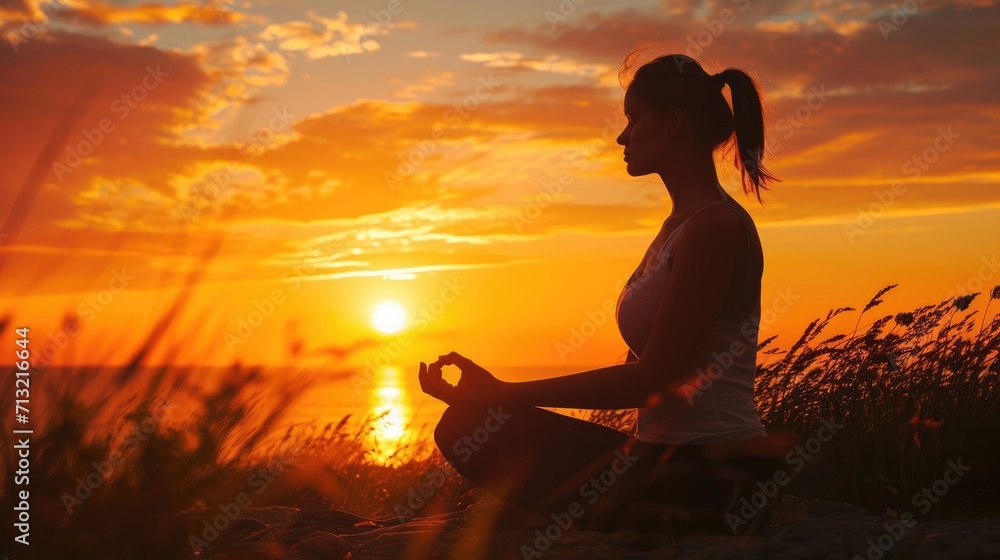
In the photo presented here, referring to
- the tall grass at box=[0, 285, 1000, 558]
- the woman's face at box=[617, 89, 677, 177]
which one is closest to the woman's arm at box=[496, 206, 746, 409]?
the woman's face at box=[617, 89, 677, 177]

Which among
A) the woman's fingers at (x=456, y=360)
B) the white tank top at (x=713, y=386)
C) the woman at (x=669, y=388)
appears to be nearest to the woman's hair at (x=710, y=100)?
the woman at (x=669, y=388)

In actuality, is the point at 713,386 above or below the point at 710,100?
below

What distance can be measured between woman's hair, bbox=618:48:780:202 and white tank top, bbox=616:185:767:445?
39 cm

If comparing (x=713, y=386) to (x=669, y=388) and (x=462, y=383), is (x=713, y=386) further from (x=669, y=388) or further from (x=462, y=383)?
(x=462, y=383)

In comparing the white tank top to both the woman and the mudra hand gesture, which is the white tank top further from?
the mudra hand gesture

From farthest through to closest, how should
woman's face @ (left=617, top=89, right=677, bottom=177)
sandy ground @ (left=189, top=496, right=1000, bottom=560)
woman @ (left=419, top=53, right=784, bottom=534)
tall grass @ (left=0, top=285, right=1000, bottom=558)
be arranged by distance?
woman's face @ (left=617, top=89, right=677, bottom=177) < woman @ (left=419, top=53, right=784, bottom=534) < sandy ground @ (left=189, top=496, right=1000, bottom=560) < tall grass @ (left=0, top=285, right=1000, bottom=558)

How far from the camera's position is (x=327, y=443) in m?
6.64

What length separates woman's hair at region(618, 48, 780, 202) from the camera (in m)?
3.46

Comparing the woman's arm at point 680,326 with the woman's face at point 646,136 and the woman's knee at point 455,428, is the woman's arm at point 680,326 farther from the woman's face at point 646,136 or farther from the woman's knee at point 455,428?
the woman's face at point 646,136

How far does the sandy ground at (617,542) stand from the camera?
291 centimetres

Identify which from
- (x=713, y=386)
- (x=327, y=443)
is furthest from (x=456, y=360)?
(x=327, y=443)

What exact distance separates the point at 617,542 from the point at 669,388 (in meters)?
0.57

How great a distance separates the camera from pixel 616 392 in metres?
3.03

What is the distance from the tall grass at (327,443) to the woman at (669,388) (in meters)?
0.88
